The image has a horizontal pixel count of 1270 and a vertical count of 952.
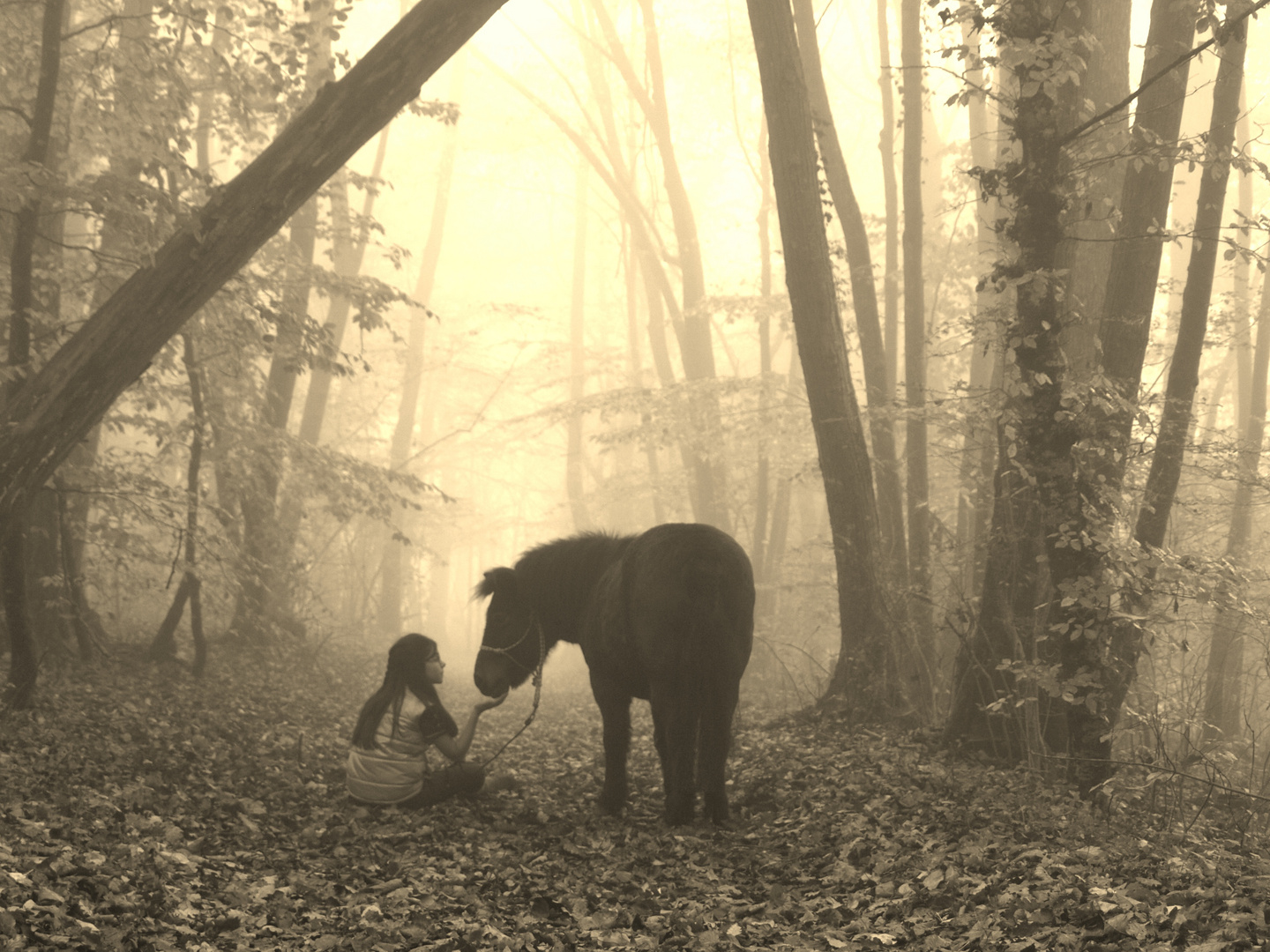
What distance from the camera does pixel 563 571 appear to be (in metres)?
6.81

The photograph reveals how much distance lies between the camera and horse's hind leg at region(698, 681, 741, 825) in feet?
17.8

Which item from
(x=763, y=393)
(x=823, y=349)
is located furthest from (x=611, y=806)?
(x=763, y=393)

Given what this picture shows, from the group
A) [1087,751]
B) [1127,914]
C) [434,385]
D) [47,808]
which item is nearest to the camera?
[1127,914]

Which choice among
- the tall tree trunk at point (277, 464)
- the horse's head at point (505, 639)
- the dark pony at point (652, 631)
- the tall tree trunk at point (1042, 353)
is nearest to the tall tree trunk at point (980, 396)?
the tall tree trunk at point (1042, 353)

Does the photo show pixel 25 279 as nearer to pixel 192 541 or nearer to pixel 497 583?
pixel 192 541

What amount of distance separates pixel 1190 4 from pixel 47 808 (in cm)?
803

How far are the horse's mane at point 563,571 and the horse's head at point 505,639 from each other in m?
0.11

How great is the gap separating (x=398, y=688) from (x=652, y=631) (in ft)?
5.43

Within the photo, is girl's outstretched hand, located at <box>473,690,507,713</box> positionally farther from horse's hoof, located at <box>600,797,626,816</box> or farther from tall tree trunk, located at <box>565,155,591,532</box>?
tall tree trunk, located at <box>565,155,591,532</box>

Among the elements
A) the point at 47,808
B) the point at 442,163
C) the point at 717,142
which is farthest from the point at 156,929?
the point at 717,142

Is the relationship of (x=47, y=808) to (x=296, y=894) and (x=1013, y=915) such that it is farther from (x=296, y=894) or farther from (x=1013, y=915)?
(x=1013, y=915)

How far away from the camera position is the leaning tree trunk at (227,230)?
5.65 m

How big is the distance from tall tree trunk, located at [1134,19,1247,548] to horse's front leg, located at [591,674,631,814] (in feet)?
12.1

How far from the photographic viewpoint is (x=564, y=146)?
25.0 m
